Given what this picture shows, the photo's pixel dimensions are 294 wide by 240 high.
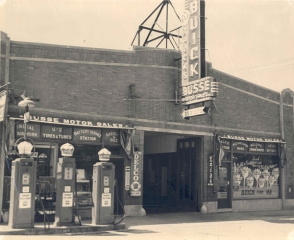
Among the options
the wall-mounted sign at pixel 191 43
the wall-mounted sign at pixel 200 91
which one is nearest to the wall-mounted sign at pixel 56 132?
the wall-mounted sign at pixel 200 91

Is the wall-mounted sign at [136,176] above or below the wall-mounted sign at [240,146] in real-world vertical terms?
below

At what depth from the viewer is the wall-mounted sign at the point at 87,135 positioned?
1669cm

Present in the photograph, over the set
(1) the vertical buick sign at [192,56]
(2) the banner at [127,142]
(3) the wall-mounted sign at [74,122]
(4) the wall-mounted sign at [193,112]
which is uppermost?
(1) the vertical buick sign at [192,56]

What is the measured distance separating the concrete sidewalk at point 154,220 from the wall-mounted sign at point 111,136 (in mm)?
3100

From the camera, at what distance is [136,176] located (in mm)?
17844


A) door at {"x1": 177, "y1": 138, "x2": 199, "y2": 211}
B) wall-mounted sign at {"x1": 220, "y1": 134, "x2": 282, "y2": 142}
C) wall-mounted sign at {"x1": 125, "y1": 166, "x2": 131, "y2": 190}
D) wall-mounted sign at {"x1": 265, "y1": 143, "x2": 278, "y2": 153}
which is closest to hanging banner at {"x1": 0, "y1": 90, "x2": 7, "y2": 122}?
wall-mounted sign at {"x1": 125, "y1": 166, "x2": 131, "y2": 190}

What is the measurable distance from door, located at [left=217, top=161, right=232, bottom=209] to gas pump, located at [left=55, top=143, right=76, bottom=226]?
9353 mm

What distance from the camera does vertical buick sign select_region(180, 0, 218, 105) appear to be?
691 inches

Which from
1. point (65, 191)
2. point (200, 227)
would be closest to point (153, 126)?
point (200, 227)

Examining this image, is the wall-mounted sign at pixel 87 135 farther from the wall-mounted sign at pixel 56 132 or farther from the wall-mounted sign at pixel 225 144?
the wall-mounted sign at pixel 225 144

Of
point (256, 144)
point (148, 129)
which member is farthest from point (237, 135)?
point (148, 129)

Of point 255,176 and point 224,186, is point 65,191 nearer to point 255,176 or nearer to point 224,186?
point 224,186

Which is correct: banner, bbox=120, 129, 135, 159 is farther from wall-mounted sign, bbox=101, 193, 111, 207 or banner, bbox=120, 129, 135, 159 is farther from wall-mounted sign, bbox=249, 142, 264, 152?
wall-mounted sign, bbox=249, 142, 264, 152

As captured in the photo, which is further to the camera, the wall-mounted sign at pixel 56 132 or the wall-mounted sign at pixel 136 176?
the wall-mounted sign at pixel 136 176
